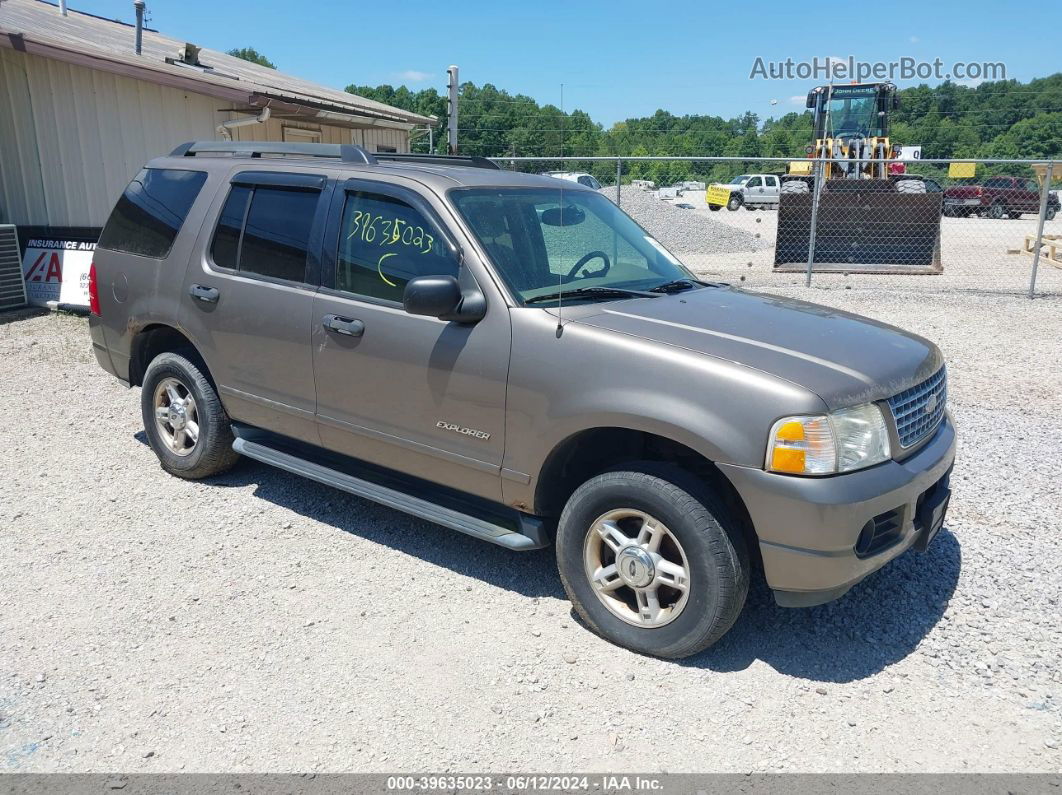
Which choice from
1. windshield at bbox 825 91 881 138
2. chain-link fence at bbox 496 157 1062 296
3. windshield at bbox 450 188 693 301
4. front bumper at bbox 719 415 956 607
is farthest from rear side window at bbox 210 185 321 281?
windshield at bbox 825 91 881 138

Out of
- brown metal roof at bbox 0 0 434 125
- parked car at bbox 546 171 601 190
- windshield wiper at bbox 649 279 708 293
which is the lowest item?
windshield wiper at bbox 649 279 708 293

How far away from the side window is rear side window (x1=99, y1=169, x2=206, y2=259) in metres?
1.41

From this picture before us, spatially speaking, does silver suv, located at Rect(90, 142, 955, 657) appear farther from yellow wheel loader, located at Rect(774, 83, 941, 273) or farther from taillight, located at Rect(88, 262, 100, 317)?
yellow wheel loader, located at Rect(774, 83, 941, 273)

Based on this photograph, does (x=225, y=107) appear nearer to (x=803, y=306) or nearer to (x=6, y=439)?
(x=6, y=439)

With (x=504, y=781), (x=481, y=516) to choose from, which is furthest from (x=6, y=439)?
(x=504, y=781)

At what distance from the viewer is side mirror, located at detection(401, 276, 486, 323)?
3637 millimetres

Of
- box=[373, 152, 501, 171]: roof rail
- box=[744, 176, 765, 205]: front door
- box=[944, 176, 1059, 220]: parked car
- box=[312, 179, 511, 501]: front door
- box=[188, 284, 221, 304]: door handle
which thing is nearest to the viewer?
box=[312, 179, 511, 501]: front door

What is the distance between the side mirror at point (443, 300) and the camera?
3637 mm

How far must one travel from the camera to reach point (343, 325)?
165 inches

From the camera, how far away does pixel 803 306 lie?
4.36m

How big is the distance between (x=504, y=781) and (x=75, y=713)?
1670 mm

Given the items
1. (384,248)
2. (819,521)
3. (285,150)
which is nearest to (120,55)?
(285,150)

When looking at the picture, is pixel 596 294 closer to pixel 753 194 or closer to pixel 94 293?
pixel 94 293

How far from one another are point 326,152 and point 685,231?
17975mm
